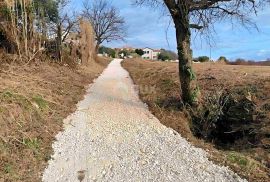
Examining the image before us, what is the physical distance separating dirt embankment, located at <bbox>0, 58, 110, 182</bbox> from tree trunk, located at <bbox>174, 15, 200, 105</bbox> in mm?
3890

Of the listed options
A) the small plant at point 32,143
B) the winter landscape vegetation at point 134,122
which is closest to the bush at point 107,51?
the winter landscape vegetation at point 134,122

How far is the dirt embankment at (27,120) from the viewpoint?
7430 millimetres

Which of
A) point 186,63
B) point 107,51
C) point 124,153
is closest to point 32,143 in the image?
point 124,153

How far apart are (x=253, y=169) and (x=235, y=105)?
5.42 metres

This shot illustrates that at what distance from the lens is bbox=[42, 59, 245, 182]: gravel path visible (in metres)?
7.41

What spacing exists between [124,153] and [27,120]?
269cm

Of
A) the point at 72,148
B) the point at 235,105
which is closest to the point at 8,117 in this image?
the point at 72,148

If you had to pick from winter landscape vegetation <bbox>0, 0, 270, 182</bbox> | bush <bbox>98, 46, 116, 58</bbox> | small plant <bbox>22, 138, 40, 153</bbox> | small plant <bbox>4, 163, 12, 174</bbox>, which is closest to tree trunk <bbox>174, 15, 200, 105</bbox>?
winter landscape vegetation <bbox>0, 0, 270, 182</bbox>

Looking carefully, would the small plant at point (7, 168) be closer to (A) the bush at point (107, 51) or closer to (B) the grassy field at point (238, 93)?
(B) the grassy field at point (238, 93)

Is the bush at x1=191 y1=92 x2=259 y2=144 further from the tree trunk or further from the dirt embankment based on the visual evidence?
the dirt embankment

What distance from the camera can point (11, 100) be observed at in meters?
9.91

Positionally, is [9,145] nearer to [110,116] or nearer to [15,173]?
[15,173]

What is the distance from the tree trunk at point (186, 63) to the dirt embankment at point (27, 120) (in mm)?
3890

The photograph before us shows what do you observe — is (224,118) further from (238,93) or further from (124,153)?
(124,153)
